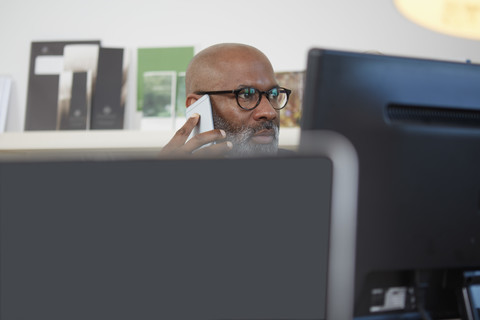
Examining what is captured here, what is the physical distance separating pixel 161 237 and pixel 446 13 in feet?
2.50

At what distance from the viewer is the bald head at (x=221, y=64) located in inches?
57.0

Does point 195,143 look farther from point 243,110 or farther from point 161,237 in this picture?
point 161,237

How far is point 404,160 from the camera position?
48 centimetres

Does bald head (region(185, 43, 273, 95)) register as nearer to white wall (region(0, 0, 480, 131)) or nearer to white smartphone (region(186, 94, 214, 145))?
white smartphone (region(186, 94, 214, 145))

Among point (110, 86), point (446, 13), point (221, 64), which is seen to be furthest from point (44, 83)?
point (446, 13)

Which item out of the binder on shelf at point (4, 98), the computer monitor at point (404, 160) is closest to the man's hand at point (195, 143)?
the computer monitor at point (404, 160)

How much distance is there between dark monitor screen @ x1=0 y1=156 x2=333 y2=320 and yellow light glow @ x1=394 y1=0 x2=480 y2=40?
0.66 m

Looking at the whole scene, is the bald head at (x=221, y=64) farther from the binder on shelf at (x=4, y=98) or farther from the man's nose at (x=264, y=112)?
the binder on shelf at (x=4, y=98)

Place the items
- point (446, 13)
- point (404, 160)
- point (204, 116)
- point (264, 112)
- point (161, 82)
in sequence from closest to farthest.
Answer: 1. point (404, 160)
2. point (446, 13)
3. point (204, 116)
4. point (264, 112)
5. point (161, 82)

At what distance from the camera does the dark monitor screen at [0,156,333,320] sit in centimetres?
30

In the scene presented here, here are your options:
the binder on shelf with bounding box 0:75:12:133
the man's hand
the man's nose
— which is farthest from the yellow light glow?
the binder on shelf with bounding box 0:75:12:133

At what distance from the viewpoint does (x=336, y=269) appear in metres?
0.33

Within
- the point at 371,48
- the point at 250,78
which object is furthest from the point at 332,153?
the point at 371,48

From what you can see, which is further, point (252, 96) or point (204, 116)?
point (252, 96)
